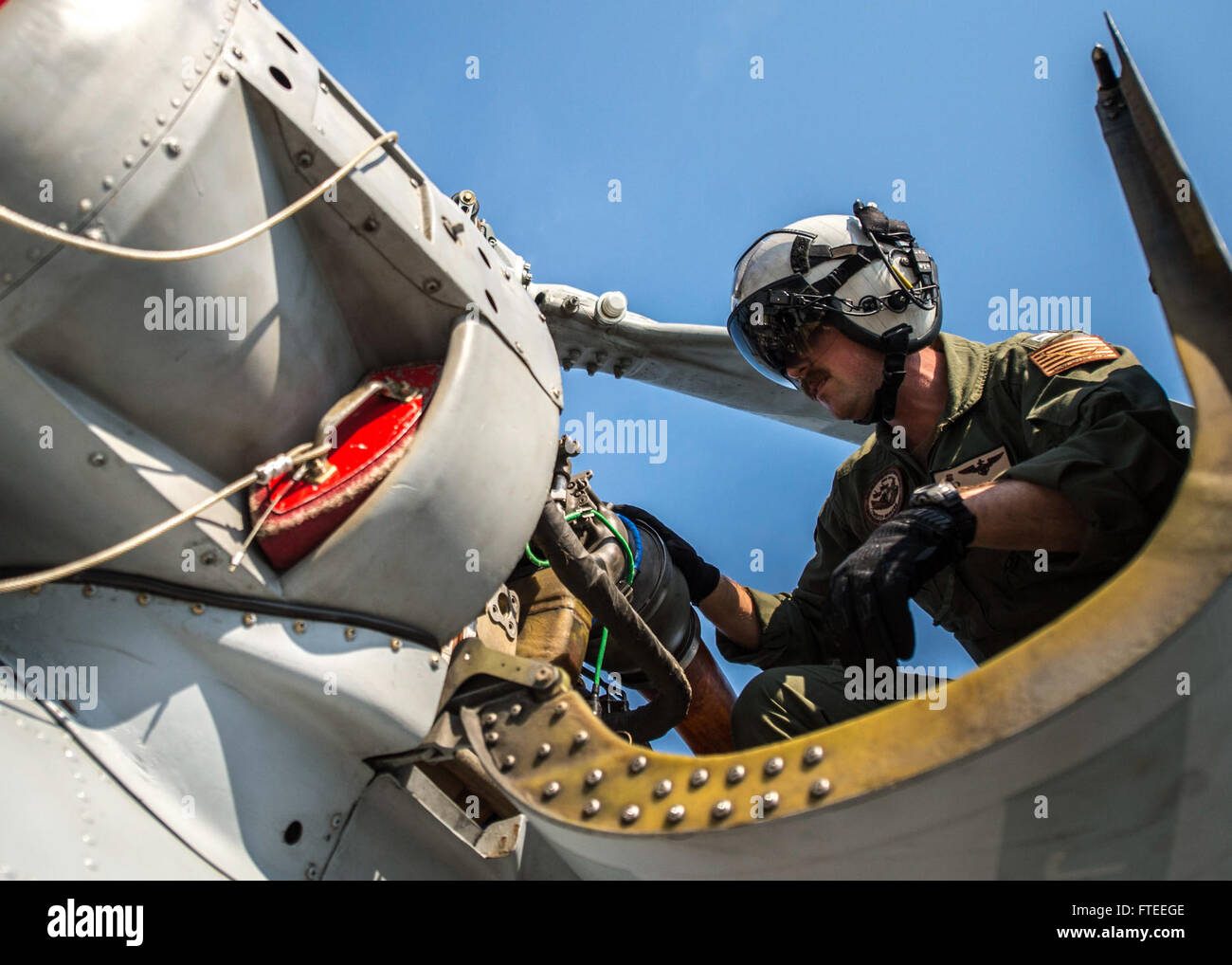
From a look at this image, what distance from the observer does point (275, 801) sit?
7.30ft

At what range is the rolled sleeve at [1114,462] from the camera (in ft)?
8.55

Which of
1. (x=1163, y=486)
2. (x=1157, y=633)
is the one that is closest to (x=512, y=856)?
(x=1157, y=633)

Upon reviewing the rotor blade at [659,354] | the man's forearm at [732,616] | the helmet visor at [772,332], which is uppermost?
the rotor blade at [659,354]

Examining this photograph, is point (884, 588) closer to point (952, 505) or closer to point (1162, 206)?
point (952, 505)

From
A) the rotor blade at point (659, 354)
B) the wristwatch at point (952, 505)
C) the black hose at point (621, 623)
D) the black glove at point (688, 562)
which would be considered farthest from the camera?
the rotor blade at point (659, 354)

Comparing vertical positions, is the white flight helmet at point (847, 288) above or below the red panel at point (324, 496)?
above

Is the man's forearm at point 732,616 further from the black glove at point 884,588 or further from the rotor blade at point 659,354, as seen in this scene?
the black glove at point 884,588

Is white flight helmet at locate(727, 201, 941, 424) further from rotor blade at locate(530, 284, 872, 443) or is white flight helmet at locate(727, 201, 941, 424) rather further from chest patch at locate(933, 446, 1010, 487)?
rotor blade at locate(530, 284, 872, 443)

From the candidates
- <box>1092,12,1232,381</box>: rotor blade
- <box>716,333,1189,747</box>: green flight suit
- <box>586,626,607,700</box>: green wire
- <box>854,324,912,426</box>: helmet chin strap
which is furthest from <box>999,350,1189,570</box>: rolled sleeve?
<box>586,626,607,700</box>: green wire

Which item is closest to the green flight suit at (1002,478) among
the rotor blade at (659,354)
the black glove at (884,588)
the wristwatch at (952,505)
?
the wristwatch at (952,505)

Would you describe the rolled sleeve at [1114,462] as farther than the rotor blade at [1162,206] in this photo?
Yes

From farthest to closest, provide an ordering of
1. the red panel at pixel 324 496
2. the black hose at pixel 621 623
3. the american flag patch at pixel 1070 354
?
the black hose at pixel 621 623
the american flag patch at pixel 1070 354
the red panel at pixel 324 496

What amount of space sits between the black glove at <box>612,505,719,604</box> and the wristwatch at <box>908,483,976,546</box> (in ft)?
4.88

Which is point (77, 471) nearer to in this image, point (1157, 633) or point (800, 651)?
point (1157, 633)
